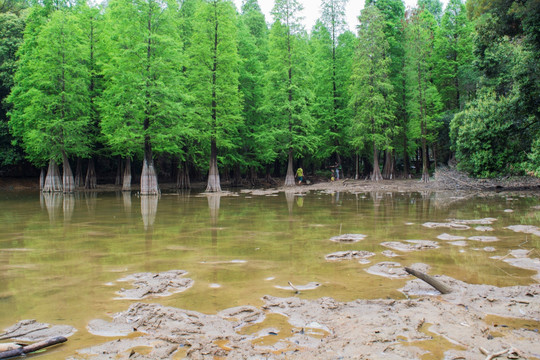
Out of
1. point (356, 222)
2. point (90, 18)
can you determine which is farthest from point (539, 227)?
point (90, 18)

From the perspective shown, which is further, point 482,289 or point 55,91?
point 55,91

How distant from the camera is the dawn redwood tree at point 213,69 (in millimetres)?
28062

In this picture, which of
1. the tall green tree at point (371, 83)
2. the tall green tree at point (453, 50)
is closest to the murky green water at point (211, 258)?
the tall green tree at point (371, 83)

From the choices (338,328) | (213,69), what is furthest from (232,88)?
(338,328)

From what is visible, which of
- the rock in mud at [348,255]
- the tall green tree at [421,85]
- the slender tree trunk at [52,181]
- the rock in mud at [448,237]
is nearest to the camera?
the rock in mud at [348,255]

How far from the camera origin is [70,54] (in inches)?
1155

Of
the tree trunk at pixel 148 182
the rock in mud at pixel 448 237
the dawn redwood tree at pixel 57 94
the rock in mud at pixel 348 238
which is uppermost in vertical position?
the dawn redwood tree at pixel 57 94

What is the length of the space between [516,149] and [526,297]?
65.3 ft

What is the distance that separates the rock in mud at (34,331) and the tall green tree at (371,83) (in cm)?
3038

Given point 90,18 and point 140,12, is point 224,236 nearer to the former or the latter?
point 140,12

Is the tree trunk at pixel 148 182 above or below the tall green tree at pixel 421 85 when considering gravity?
below

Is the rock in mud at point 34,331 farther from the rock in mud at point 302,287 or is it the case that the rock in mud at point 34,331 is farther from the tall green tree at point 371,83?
the tall green tree at point 371,83

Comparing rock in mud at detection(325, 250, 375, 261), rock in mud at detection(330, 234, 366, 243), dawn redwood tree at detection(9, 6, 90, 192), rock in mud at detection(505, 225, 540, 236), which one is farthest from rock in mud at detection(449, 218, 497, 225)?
dawn redwood tree at detection(9, 6, 90, 192)

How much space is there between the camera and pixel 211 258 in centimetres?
714
